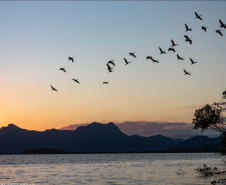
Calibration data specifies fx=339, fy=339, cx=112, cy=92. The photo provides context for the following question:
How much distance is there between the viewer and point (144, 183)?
68.9 metres

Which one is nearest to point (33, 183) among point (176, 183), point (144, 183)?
point (144, 183)

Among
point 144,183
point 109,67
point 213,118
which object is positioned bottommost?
point 144,183

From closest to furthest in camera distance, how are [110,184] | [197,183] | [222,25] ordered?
[222,25], [197,183], [110,184]

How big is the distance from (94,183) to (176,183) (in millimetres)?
16858

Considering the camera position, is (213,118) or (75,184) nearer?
(213,118)

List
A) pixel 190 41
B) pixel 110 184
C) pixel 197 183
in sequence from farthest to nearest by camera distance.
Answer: pixel 110 184 → pixel 197 183 → pixel 190 41

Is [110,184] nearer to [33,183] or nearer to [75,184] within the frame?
[75,184]

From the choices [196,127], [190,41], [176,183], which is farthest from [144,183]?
[190,41]

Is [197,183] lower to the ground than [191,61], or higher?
lower

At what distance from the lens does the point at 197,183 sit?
62219mm

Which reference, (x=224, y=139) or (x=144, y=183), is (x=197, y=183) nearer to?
(x=144, y=183)

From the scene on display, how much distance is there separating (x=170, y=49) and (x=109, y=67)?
238 inches

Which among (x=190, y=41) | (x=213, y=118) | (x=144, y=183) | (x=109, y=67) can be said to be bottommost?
(x=144, y=183)

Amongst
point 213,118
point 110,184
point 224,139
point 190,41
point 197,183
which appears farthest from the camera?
point 110,184
